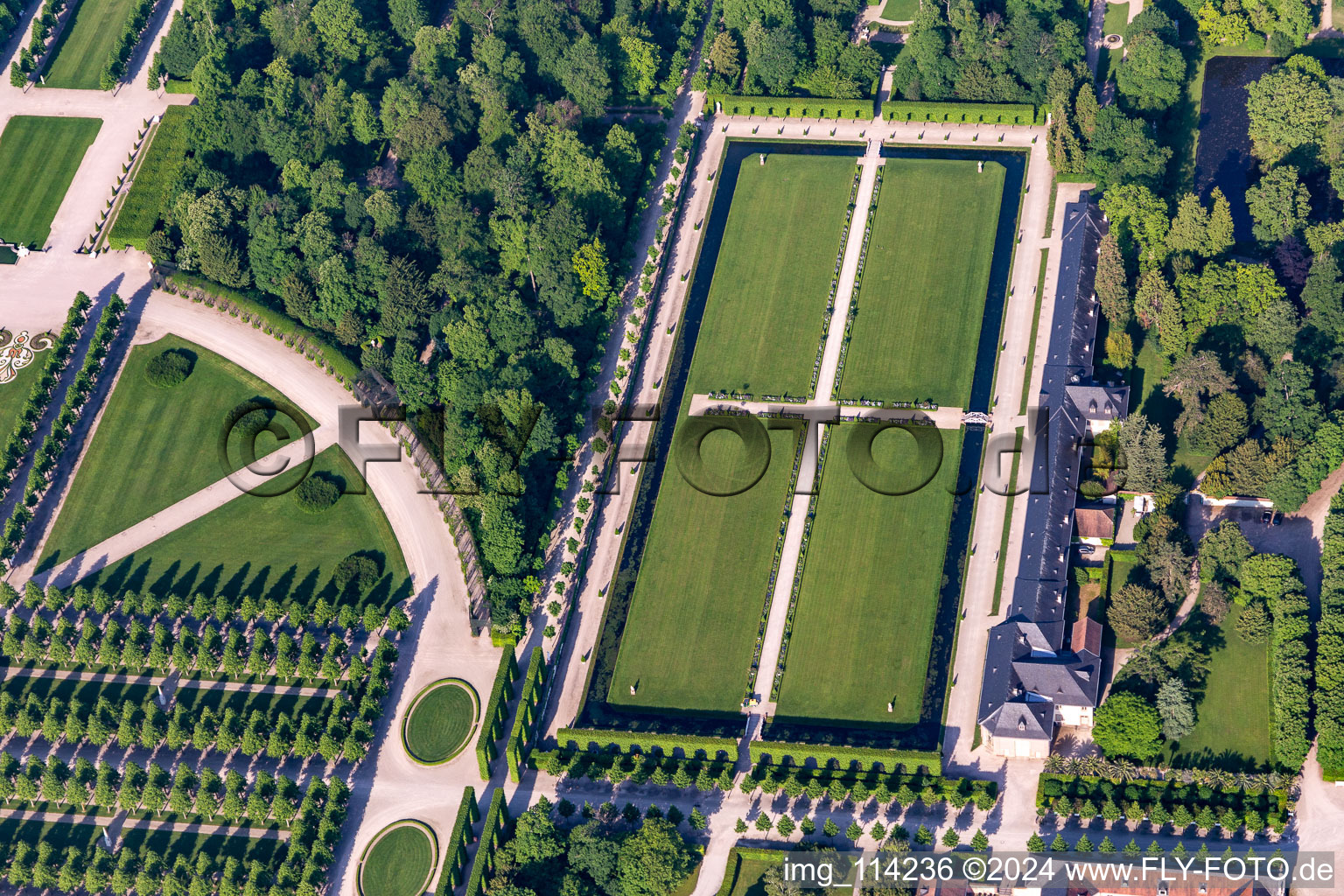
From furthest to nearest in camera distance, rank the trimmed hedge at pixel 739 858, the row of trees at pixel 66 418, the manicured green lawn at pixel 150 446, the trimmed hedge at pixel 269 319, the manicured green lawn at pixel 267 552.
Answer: the trimmed hedge at pixel 269 319 → the manicured green lawn at pixel 150 446 → the row of trees at pixel 66 418 → the manicured green lawn at pixel 267 552 → the trimmed hedge at pixel 739 858

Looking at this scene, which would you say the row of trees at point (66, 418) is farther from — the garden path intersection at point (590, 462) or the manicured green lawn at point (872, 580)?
the manicured green lawn at point (872, 580)

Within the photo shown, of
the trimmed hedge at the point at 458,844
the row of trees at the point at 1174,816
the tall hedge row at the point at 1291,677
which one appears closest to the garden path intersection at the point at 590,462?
the trimmed hedge at the point at 458,844

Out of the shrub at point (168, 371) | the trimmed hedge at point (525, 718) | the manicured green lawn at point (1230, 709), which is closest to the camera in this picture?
the manicured green lawn at point (1230, 709)

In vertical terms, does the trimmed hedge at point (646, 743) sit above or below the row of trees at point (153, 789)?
above

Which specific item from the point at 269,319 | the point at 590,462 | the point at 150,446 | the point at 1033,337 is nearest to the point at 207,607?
the point at 150,446

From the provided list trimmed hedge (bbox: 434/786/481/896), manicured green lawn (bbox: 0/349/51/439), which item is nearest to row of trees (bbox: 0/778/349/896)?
trimmed hedge (bbox: 434/786/481/896)

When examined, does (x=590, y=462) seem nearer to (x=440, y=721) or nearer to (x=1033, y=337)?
(x=440, y=721)
